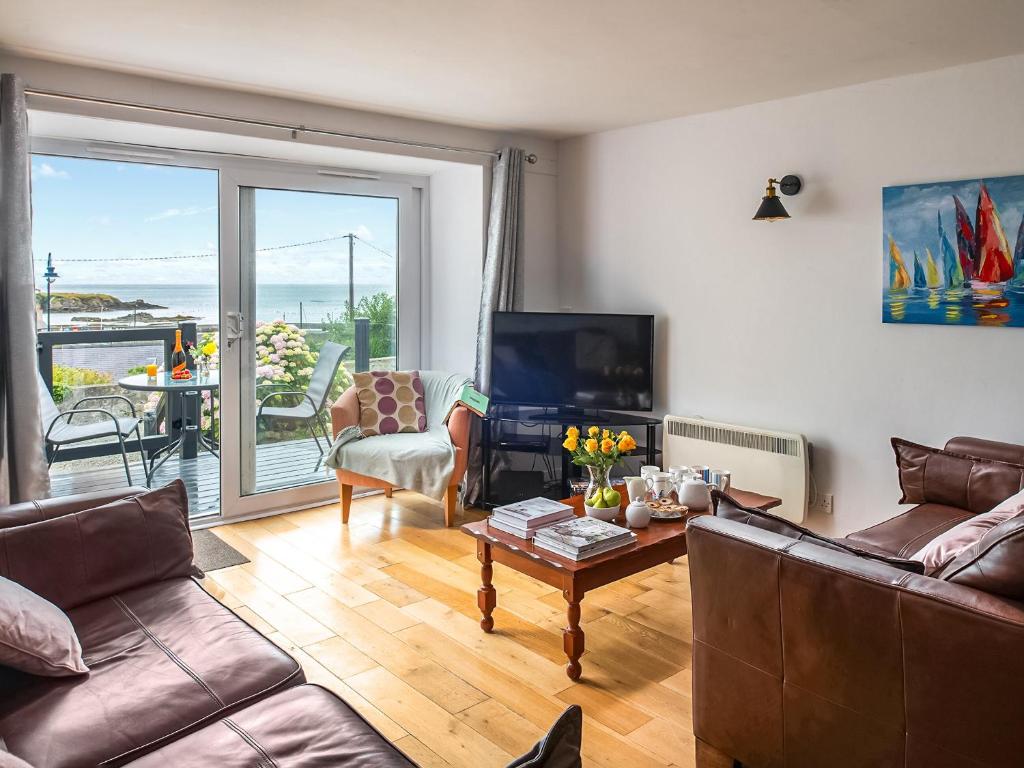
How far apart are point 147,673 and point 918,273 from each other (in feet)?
11.3

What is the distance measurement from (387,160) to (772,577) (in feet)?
12.0

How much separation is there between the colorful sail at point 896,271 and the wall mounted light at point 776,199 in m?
0.52

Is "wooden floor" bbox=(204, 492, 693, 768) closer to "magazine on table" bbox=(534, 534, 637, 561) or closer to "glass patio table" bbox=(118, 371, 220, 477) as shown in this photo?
"magazine on table" bbox=(534, 534, 637, 561)

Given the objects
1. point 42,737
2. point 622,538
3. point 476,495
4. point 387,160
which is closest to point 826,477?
point 622,538

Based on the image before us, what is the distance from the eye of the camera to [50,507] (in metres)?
2.45

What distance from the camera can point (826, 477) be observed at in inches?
156

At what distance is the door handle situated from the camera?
4.50 meters

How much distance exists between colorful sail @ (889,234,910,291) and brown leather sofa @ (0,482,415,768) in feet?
10.2

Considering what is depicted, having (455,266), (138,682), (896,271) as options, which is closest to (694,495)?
(896,271)

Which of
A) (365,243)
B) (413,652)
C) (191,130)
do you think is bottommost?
(413,652)

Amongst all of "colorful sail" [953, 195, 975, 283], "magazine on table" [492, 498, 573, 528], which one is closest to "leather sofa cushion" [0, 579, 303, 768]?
"magazine on table" [492, 498, 573, 528]

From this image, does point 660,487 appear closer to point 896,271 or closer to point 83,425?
point 896,271

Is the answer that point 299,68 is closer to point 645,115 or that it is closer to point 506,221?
point 506,221

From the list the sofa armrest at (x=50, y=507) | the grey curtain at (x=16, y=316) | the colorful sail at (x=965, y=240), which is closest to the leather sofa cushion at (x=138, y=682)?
the sofa armrest at (x=50, y=507)
